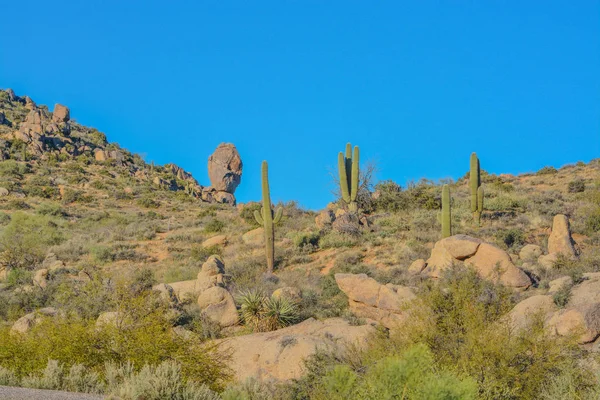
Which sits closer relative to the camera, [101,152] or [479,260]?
[479,260]

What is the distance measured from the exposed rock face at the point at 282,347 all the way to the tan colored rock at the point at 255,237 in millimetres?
11622

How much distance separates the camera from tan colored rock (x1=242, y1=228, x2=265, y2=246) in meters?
26.1

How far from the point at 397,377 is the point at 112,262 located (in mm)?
21215

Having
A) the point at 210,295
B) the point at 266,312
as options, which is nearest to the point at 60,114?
the point at 210,295

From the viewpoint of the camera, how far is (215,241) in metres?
26.9

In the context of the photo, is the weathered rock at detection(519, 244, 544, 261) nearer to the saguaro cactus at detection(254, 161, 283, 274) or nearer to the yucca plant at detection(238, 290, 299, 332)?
the yucca plant at detection(238, 290, 299, 332)

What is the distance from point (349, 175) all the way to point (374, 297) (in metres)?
11.8

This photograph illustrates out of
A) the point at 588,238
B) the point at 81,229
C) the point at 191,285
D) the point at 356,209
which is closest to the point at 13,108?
the point at 81,229

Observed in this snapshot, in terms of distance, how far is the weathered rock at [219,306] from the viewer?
52.6 feet

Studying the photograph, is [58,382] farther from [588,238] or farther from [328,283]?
[588,238]

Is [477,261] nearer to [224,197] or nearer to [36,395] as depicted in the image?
[36,395]

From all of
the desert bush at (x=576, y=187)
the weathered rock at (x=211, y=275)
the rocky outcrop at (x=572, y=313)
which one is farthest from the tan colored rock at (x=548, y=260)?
the desert bush at (x=576, y=187)

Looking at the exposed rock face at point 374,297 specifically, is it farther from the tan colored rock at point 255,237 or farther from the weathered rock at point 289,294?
the tan colored rock at point 255,237

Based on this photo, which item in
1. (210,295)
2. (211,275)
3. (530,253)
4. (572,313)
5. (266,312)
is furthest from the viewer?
(530,253)
